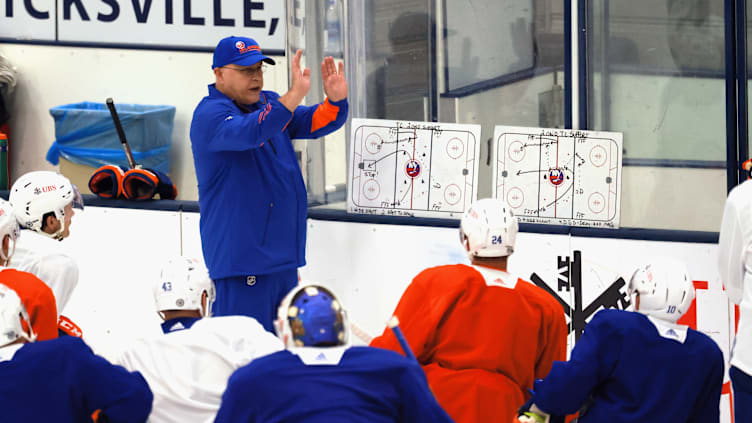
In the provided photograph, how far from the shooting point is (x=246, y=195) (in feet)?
13.4

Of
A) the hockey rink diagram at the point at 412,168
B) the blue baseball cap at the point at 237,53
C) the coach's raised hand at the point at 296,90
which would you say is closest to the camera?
the coach's raised hand at the point at 296,90

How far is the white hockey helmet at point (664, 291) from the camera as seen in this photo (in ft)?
9.39

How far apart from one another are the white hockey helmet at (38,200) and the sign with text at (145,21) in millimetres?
3597

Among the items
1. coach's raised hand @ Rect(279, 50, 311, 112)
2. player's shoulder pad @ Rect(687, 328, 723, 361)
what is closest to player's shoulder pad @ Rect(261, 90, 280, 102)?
coach's raised hand @ Rect(279, 50, 311, 112)

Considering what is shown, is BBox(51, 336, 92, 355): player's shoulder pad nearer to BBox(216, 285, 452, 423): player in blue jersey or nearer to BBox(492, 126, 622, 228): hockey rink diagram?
BBox(216, 285, 452, 423): player in blue jersey

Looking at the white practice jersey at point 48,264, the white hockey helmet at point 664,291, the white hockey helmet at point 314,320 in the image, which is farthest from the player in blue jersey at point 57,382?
the white hockey helmet at point 664,291

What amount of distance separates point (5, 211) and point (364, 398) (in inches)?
63.2

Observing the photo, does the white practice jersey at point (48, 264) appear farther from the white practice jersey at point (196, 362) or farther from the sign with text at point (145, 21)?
the sign with text at point (145, 21)

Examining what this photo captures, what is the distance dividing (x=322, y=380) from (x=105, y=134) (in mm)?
5136

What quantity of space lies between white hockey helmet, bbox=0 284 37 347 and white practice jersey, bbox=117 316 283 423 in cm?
30

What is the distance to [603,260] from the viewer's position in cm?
427

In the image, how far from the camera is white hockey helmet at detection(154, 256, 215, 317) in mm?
2961

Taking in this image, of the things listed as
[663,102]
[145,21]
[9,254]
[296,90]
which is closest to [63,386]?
[9,254]

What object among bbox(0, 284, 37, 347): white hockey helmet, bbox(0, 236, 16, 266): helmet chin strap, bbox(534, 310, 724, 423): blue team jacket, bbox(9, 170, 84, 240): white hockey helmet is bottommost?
bbox(534, 310, 724, 423): blue team jacket
